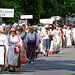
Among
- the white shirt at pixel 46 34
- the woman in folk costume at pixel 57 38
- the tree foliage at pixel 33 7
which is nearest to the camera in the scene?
the white shirt at pixel 46 34

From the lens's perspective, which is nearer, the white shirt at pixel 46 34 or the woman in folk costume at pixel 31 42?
the woman in folk costume at pixel 31 42

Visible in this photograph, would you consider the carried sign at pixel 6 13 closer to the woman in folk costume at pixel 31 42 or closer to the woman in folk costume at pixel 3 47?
the woman in folk costume at pixel 31 42

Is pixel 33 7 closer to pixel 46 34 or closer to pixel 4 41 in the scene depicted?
pixel 46 34

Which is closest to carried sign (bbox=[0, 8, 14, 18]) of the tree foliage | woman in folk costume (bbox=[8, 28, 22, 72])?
woman in folk costume (bbox=[8, 28, 22, 72])

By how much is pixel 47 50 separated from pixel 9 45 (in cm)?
881

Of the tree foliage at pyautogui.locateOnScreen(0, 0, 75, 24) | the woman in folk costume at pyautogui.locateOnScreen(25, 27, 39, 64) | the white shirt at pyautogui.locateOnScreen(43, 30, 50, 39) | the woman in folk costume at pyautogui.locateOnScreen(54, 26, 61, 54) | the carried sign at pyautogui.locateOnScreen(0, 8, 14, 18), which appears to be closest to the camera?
the woman in folk costume at pyautogui.locateOnScreen(25, 27, 39, 64)

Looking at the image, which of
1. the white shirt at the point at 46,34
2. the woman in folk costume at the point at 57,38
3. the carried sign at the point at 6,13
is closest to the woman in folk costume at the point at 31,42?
the carried sign at the point at 6,13

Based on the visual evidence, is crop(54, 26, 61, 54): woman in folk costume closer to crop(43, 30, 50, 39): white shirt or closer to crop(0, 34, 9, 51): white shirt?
crop(43, 30, 50, 39): white shirt

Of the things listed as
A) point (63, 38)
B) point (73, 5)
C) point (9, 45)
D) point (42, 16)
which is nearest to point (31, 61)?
point (9, 45)

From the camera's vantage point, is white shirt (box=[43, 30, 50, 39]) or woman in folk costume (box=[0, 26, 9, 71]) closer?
woman in folk costume (box=[0, 26, 9, 71])

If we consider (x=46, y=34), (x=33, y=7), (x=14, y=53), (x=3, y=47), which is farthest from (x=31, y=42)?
(x=33, y=7)

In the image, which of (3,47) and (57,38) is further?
(57,38)

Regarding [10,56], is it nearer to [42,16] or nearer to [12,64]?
[12,64]

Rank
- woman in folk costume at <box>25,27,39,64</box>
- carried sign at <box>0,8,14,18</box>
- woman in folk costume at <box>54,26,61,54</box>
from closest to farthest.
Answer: woman in folk costume at <box>25,27,39,64</box> → carried sign at <box>0,8,14,18</box> → woman in folk costume at <box>54,26,61,54</box>
